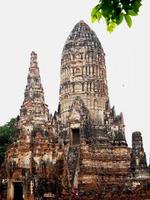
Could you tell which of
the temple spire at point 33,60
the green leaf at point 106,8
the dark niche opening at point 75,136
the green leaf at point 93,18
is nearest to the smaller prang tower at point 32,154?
the temple spire at point 33,60

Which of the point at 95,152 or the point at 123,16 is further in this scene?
the point at 95,152

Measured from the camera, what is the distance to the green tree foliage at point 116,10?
3902 millimetres

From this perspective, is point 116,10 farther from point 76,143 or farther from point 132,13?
point 76,143

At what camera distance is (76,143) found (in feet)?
91.2

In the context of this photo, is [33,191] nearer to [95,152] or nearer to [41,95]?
[41,95]

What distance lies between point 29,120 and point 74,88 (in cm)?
1157

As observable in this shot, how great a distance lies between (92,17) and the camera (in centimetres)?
404

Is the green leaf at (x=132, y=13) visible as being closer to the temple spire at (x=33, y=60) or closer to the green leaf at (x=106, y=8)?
the green leaf at (x=106, y=8)

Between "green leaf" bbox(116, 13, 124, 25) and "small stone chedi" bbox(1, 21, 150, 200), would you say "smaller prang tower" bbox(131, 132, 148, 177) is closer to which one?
"small stone chedi" bbox(1, 21, 150, 200)

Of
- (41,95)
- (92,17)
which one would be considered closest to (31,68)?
(41,95)

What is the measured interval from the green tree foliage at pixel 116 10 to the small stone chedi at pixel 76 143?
43.9 feet

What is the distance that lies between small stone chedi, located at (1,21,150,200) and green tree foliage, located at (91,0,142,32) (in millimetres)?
13374

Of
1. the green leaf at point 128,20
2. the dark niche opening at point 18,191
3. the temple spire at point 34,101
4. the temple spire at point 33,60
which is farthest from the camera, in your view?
the temple spire at point 33,60

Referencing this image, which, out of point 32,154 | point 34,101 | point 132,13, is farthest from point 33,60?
point 132,13
